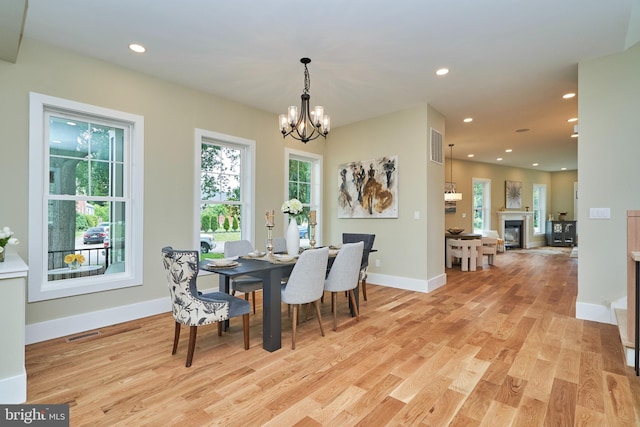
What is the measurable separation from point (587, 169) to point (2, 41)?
5530 millimetres

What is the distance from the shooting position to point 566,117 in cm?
536

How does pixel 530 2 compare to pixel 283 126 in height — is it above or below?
above

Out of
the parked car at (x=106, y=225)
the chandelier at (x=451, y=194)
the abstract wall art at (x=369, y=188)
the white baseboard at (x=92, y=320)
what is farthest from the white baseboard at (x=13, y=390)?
the chandelier at (x=451, y=194)

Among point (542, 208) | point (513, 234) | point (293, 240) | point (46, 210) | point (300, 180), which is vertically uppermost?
point (300, 180)

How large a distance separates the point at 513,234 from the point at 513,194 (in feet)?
4.50

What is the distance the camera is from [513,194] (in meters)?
10.7

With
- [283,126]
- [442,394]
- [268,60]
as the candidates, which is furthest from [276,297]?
[268,60]

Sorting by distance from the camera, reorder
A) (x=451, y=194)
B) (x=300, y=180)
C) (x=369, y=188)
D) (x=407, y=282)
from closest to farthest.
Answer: (x=407, y=282), (x=369, y=188), (x=300, y=180), (x=451, y=194)

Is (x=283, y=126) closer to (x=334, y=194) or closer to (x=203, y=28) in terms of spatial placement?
(x=203, y=28)

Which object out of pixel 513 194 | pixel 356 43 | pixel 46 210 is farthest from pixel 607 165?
pixel 513 194

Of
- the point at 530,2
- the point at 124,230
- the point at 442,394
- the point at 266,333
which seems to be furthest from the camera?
the point at 124,230

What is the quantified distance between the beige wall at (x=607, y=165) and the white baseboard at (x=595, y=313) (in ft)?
0.14

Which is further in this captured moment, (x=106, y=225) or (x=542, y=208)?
(x=542, y=208)

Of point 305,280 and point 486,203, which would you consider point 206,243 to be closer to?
point 305,280
